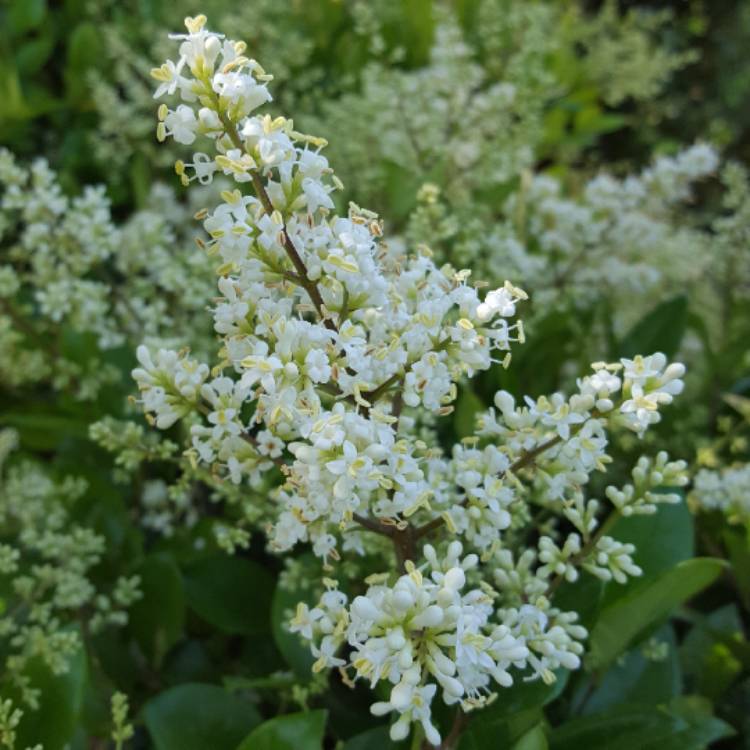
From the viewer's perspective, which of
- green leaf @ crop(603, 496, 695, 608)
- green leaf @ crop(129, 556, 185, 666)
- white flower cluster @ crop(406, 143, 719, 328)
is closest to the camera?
green leaf @ crop(603, 496, 695, 608)

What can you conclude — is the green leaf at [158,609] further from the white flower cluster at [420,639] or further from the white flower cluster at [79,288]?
the white flower cluster at [420,639]

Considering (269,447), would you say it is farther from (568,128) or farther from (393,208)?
(568,128)

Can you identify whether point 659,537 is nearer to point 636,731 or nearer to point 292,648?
point 636,731

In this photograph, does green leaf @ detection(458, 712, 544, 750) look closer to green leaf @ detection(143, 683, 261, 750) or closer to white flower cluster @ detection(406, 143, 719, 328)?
green leaf @ detection(143, 683, 261, 750)

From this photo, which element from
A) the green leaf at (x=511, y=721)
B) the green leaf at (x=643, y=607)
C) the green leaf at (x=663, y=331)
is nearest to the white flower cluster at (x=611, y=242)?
the green leaf at (x=663, y=331)

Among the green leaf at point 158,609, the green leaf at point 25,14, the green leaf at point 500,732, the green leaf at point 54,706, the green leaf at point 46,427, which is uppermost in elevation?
the green leaf at point 25,14

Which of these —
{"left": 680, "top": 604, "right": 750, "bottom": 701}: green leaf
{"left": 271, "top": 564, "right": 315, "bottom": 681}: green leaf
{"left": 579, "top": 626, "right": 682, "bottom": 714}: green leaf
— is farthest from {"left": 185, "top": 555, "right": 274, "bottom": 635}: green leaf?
{"left": 680, "top": 604, "right": 750, "bottom": 701}: green leaf

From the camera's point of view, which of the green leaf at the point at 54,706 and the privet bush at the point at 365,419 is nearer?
the privet bush at the point at 365,419
